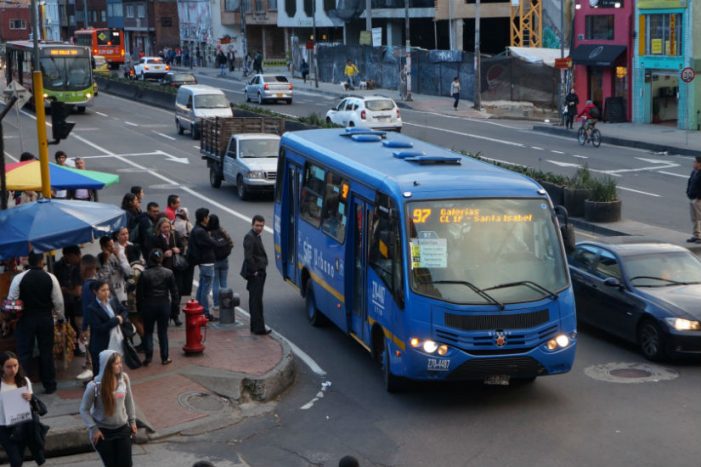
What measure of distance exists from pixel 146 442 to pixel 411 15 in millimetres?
71317

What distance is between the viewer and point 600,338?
54.4 ft

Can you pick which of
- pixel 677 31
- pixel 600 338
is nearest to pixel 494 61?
pixel 677 31

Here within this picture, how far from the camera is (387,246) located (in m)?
13.6

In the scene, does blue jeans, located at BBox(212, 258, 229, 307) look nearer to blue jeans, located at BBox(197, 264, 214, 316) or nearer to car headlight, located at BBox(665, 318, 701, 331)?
blue jeans, located at BBox(197, 264, 214, 316)

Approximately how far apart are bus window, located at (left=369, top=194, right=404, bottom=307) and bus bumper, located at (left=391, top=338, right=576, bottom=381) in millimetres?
702

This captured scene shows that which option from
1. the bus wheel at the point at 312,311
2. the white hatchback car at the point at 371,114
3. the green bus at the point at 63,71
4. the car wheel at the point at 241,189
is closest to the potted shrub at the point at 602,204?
the car wheel at the point at 241,189

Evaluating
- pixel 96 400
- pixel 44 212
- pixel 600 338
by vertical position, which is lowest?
pixel 600 338

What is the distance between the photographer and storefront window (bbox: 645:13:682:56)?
46.7 meters

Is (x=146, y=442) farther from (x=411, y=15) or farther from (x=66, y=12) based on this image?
(x=66, y=12)

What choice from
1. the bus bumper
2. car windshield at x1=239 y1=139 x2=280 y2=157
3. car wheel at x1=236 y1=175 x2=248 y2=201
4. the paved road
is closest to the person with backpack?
the paved road

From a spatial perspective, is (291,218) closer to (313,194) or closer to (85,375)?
(313,194)

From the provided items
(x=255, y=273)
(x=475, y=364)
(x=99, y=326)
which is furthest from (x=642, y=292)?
(x=99, y=326)

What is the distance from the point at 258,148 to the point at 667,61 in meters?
23.1

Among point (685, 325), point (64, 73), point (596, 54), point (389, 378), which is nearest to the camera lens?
point (389, 378)
